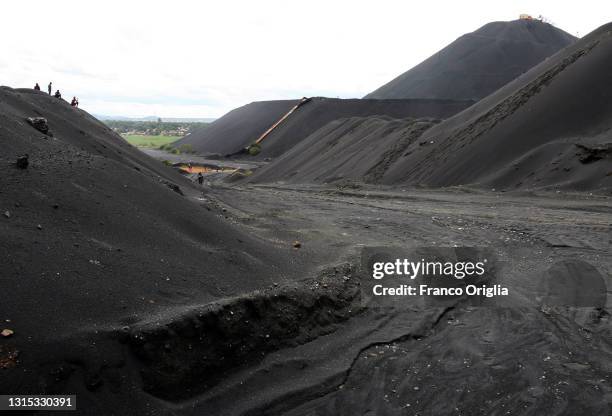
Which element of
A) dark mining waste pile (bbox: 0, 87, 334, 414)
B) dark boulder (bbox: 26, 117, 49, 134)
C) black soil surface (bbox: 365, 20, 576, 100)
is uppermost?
black soil surface (bbox: 365, 20, 576, 100)

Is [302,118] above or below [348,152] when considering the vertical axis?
above

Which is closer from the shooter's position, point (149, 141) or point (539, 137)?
point (539, 137)

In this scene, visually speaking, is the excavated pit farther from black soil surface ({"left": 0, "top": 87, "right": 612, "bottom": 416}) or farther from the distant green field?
the distant green field

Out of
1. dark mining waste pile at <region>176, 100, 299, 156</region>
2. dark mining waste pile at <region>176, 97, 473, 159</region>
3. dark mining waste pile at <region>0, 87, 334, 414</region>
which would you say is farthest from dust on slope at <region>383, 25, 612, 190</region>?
dark mining waste pile at <region>176, 100, 299, 156</region>

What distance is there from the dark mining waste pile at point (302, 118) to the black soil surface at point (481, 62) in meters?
9.21

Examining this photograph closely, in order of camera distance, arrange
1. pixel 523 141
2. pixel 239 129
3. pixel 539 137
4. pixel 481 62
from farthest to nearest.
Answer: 1. pixel 481 62
2. pixel 239 129
3. pixel 523 141
4. pixel 539 137

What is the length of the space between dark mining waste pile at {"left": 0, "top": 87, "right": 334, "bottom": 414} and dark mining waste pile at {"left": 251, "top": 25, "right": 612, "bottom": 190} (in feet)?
40.8

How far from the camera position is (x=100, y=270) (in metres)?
5.57

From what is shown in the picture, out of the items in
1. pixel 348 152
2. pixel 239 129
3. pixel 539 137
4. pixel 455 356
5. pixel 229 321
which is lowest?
pixel 455 356

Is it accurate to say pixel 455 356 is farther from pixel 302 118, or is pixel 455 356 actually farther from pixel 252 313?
pixel 302 118

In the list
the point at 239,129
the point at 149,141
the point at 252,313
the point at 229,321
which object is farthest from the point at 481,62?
the point at 229,321

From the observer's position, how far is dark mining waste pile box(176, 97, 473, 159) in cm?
4700

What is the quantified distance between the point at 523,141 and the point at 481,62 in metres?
45.6

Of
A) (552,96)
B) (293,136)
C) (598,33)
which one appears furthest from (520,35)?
(552,96)
